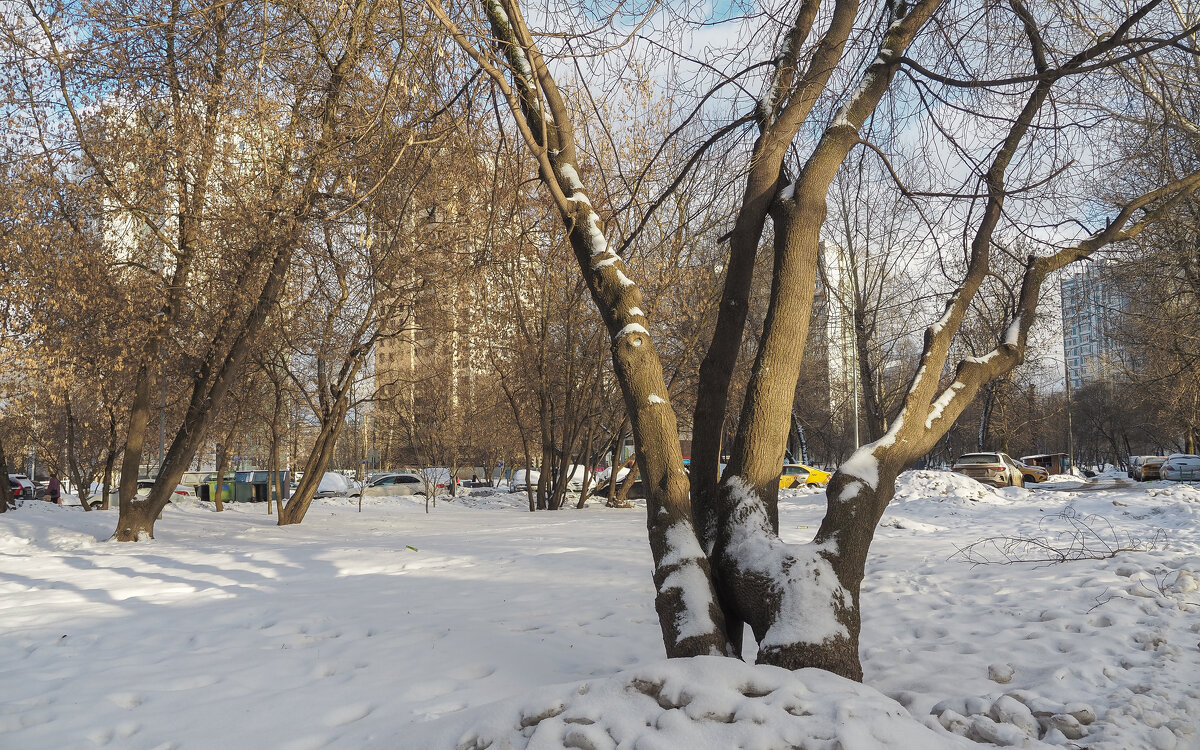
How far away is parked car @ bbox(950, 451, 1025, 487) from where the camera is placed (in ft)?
81.1

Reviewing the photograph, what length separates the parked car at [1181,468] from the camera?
97.0 ft

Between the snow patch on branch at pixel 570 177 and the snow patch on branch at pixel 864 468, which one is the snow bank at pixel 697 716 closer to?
the snow patch on branch at pixel 864 468

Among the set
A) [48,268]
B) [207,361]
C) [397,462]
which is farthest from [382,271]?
[397,462]

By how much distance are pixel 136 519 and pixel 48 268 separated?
12.8ft

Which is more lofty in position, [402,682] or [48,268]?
[48,268]

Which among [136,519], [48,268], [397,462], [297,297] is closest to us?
[48,268]

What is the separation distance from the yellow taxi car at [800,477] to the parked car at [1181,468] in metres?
13.7

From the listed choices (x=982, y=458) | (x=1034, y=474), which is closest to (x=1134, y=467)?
(x=1034, y=474)

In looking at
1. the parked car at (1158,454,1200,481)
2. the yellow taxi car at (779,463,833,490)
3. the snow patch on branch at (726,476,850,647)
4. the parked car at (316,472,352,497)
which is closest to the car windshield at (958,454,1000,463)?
the yellow taxi car at (779,463,833,490)

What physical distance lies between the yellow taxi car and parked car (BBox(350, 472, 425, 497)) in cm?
1506

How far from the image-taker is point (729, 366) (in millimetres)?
4871

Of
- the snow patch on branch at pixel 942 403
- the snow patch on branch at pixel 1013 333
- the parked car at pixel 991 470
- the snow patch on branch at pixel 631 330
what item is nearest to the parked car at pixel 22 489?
the snow patch on branch at pixel 631 330

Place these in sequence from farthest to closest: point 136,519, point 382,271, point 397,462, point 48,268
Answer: point 397,462, point 382,271, point 136,519, point 48,268

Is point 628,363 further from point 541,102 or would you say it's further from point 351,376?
point 351,376
